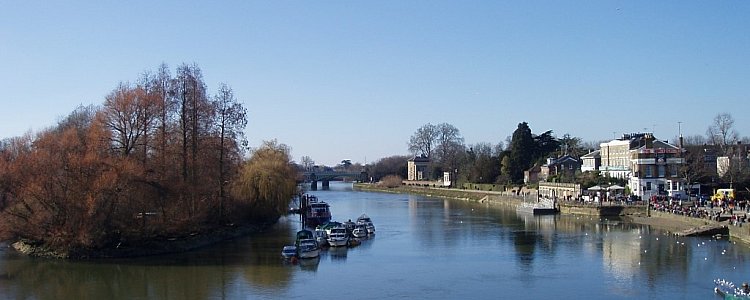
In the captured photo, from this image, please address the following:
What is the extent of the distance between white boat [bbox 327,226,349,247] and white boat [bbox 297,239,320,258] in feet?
12.4

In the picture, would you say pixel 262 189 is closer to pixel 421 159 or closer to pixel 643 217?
pixel 643 217

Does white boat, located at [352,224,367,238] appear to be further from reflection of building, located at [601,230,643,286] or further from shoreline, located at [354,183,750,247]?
shoreline, located at [354,183,750,247]

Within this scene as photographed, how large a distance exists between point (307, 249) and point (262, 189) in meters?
13.3

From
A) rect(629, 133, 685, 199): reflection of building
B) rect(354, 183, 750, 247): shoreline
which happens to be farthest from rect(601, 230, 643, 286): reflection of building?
rect(629, 133, 685, 199): reflection of building

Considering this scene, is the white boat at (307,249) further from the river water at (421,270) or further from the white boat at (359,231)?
the white boat at (359,231)

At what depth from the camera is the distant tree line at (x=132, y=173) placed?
3272 cm

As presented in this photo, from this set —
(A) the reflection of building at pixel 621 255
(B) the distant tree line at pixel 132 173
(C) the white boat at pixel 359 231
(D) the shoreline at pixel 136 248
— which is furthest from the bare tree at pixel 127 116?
(A) the reflection of building at pixel 621 255

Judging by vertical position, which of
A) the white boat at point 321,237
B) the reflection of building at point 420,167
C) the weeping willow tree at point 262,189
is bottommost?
the white boat at point 321,237

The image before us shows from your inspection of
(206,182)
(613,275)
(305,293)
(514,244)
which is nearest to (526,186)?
(514,244)

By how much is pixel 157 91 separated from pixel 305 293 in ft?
57.5

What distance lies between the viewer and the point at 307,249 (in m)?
33.1

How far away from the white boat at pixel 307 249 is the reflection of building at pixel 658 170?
31.0m

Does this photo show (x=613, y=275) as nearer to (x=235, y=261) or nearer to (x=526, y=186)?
(x=235, y=261)

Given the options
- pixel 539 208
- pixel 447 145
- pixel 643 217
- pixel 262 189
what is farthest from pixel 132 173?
pixel 447 145
